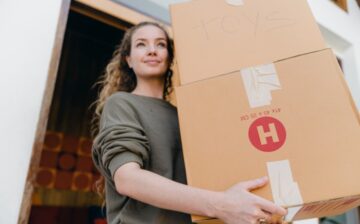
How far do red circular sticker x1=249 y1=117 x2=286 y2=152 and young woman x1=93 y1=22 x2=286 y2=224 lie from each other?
62 millimetres

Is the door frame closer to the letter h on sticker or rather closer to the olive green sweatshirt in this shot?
Answer: the olive green sweatshirt

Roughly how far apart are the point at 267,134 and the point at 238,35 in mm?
252

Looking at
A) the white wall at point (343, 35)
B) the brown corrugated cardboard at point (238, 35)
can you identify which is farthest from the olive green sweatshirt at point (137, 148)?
the white wall at point (343, 35)

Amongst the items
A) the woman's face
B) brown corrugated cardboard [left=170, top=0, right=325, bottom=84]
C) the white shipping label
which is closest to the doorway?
the woman's face

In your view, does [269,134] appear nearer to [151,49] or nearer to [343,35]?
[151,49]

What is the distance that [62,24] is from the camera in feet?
3.64

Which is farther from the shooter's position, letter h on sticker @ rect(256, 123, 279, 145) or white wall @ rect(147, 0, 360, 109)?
white wall @ rect(147, 0, 360, 109)

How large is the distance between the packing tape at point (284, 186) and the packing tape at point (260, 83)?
121mm

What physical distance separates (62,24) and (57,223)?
5.99ft

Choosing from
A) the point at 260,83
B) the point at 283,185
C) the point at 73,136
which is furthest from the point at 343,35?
the point at 73,136

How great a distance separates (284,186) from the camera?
1.76 feet

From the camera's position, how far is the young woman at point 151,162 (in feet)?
1.75

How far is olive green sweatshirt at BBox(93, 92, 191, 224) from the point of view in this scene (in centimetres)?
63

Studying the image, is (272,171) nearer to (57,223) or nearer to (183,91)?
(183,91)
